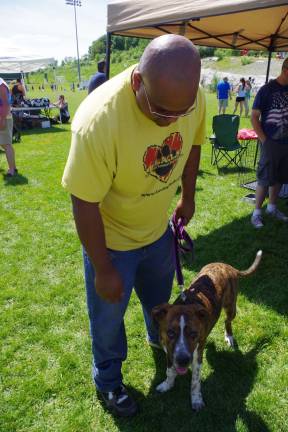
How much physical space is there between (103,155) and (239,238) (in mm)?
3831

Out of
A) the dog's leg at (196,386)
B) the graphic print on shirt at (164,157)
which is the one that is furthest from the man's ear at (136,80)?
the dog's leg at (196,386)

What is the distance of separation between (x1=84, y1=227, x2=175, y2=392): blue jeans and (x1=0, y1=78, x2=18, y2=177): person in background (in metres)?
5.62

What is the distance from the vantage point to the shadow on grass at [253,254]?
3992 millimetres

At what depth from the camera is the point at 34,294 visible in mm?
4152

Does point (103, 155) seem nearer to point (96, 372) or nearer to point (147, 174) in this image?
point (147, 174)

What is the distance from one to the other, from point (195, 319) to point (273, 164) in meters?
3.40

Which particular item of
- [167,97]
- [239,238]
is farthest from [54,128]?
[167,97]

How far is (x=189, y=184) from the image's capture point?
2.74m

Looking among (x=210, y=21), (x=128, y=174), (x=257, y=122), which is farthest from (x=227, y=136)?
(x=128, y=174)

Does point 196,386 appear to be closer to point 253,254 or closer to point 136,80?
point 136,80

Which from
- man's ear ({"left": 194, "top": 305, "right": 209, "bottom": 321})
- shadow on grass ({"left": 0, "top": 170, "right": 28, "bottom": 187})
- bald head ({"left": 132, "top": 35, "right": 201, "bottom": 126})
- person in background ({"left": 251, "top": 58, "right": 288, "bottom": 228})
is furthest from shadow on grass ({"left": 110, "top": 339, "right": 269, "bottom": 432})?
shadow on grass ({"left": 0, "top": 170, "right": 28, "bottom": 187})

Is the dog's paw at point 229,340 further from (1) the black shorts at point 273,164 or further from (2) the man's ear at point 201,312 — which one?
(1) the black shorts at point 273,164

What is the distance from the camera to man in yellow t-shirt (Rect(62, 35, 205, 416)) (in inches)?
61.4

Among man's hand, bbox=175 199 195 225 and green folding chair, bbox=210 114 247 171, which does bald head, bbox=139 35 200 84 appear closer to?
man's hand, bbox=175 199 195 225
